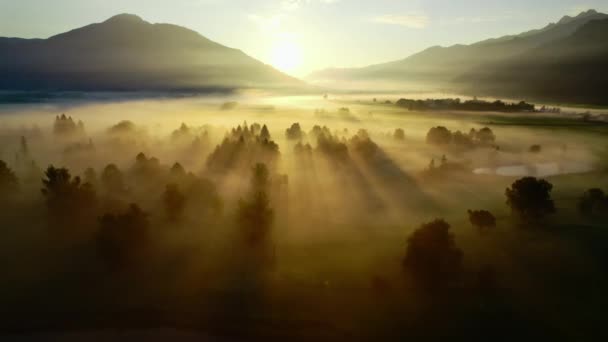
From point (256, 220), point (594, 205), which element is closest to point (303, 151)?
point (256, 220)

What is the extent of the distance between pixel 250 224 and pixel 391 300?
29.9 metres

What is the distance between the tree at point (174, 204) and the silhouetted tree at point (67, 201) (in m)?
14.8

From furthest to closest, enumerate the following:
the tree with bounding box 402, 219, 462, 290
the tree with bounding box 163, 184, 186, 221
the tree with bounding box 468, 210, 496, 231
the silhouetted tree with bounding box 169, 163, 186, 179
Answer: the silhouetted tree with bounding box 169, 163, 186, 179 → the tree with bounding box 163, 184, 186, 221 → the tree with bounding box 468, 210, 496, 231 → the tree with bounding box 402, 219, 462, 290

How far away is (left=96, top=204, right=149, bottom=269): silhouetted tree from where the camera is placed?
70.4m

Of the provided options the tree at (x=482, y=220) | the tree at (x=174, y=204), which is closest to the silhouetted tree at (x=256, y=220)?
the tree at (x=174, y=204)

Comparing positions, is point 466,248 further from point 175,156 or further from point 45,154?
point 45,154

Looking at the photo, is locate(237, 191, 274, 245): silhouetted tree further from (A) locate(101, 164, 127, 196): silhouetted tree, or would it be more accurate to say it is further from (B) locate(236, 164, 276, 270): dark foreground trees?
(A) locate(101, 164, 127, 196): silhouetted tree

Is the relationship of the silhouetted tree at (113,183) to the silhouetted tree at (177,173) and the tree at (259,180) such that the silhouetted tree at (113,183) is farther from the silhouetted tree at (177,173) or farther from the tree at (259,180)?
the tree at (259,180)

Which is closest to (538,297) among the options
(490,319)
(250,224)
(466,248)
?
(490,319)

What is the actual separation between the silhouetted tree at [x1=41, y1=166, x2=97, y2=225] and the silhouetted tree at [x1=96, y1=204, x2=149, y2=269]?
46.8 feet

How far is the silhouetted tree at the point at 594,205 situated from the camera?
91375 millimetres

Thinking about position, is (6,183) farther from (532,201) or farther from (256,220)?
(532,201)

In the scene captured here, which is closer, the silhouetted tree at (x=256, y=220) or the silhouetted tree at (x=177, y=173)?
the silhouetted tree at (x=256, y=220)

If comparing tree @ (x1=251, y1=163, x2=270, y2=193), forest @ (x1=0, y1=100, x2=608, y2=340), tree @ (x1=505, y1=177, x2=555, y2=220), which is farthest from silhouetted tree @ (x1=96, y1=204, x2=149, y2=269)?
tree @ (x1=505, y1=177, x2=555, y2=220)
